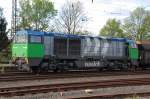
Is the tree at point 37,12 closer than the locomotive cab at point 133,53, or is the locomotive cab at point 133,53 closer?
the locomotive cab at point 133,53

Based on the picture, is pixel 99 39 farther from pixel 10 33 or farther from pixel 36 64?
pixel 10 33

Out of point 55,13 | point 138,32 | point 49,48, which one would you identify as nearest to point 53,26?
point 55,13

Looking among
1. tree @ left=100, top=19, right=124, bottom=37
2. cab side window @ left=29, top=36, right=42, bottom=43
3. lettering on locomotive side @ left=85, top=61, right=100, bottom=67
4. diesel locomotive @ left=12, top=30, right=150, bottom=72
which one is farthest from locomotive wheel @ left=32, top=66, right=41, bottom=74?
tree @ left=100, top=19, right=124, bottom=37

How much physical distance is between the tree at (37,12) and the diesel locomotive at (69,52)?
44980 millimetres

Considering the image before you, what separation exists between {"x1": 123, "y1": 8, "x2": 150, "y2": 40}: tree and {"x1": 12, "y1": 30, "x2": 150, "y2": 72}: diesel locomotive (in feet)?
191

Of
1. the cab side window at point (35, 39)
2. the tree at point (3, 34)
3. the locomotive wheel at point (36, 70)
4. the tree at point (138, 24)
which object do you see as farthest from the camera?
the tree at point (138, 24)

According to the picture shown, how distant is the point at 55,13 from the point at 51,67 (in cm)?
5521

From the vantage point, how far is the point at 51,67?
95.9 ft

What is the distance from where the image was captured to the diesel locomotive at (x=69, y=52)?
28.4m

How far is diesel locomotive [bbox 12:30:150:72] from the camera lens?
28.4 meters

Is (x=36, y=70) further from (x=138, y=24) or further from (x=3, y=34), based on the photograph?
(x=138, y=24)

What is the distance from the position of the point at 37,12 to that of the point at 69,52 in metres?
53.1

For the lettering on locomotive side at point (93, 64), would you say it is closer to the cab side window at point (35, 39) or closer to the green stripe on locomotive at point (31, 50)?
the green stripe on locomotive at point (31, 50)

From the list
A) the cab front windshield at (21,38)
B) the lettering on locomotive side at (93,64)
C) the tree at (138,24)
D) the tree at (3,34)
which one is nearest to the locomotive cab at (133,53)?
the lettering on locomotive side at (93,64)
